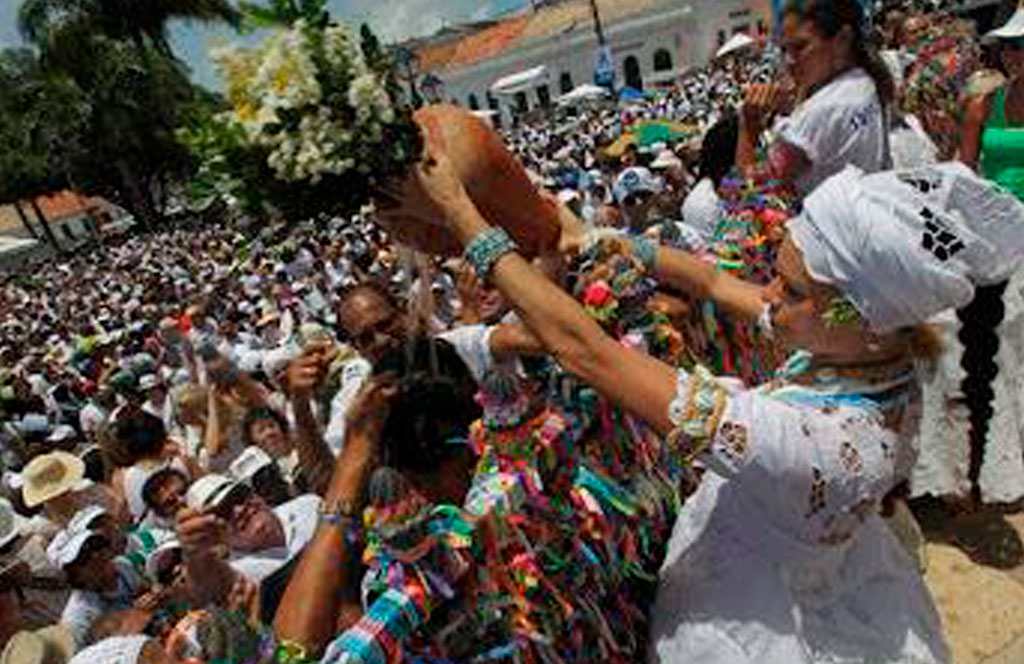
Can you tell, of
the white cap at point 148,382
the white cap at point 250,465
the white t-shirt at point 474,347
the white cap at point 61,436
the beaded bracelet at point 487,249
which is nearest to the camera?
the beaded bracelet at point 487,249

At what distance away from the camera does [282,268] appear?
16.5 meters

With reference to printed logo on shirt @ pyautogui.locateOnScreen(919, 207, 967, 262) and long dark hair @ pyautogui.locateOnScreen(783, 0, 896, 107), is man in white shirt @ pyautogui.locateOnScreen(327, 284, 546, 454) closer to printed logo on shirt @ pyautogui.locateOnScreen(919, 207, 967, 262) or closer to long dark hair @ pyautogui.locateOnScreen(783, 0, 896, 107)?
printed logo on shirt @ pyautogui.locateOnScreen(919, 207, 967, 262)

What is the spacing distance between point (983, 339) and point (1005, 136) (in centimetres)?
219

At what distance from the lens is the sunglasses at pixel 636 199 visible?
5.95 metres

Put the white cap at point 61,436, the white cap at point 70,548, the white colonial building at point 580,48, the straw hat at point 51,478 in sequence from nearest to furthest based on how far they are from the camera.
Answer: the white cap at point 70,548 → the straw hat at point 51,478 → the white cap at point 61,436 → the white colonial building at point 580,48

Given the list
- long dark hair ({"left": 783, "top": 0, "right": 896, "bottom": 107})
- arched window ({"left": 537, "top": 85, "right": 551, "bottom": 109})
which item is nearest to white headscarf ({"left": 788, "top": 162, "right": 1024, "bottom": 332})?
long dark hair ({"left": 783, "top": 0, "right": 896, "bottom": 107})

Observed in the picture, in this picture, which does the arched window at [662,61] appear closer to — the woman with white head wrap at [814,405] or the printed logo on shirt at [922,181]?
the woman with white head wrap at [814,405]

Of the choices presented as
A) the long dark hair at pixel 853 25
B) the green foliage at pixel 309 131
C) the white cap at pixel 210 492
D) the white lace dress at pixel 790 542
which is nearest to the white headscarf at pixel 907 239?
the white lace dress at pixel 790 542

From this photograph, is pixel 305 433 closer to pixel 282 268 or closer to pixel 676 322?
pixel 676 322

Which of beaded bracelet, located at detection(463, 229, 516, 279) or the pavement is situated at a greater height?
beaded bracelet, located at detection(463, 229, 516, 279)

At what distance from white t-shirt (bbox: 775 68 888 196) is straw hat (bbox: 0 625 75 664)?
314 centimetres

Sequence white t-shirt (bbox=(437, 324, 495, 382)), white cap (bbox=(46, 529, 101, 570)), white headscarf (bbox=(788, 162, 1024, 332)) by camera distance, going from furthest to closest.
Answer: white cap (bbox=(46, 529, 101, 570)) < white t-shirt (bbox=(437, 324, 495, 382)) < white headscarf (bbox=(788, 162, 1024, 332))

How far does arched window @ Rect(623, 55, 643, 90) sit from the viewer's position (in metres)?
63.2

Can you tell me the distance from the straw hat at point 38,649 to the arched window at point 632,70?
63100mm
